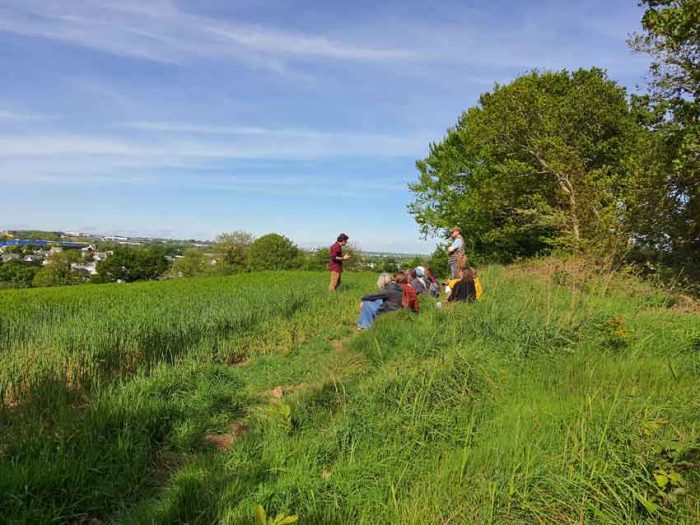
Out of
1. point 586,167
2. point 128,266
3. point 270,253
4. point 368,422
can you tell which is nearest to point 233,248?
point 270,253

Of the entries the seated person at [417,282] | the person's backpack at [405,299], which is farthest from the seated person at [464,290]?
the seated person at [417,282]

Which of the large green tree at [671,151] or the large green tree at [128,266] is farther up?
the large green tree at [671,151]

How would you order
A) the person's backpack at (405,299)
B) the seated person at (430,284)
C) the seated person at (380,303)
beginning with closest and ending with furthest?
the person's backpack at (405,299) → the seated person at (380,303) → the seated person at (430,284)

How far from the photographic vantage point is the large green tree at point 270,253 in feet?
192

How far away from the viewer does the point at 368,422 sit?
3.60 metres

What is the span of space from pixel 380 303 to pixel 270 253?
52303mm

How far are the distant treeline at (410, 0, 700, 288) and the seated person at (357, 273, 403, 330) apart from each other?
380cm

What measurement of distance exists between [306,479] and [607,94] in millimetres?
20419

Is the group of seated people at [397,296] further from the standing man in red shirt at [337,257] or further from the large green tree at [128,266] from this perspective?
the large green tree at [128,266]

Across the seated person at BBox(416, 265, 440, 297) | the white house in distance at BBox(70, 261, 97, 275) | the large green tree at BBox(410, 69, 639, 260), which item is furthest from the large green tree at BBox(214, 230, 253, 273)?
the seated person at BBox(416, 265, 440, 297)

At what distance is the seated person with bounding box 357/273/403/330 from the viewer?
7.91 metres

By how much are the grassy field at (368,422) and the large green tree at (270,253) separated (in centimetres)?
5203

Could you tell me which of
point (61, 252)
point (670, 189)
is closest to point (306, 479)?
point (670, 189)

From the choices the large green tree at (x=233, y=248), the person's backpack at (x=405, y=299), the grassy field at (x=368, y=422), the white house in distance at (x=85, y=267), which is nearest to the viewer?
the grassy field at (x=368, y=422)
